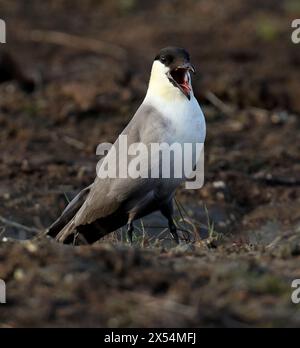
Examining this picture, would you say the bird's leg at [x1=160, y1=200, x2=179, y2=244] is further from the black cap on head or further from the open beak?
the black cap on head

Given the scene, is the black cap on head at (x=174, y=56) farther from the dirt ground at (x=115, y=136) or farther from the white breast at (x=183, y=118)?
the dirt ground at (x=115, y=136)

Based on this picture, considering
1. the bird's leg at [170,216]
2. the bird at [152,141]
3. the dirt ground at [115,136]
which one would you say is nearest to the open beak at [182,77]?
the bird at [152,141]

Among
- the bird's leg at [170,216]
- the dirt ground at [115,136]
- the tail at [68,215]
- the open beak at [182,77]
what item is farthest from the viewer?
the tail at [68,215]

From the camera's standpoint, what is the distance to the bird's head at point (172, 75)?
658 centimetres

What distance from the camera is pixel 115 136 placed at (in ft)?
34.9

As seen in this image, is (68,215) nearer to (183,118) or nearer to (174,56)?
(183,118)

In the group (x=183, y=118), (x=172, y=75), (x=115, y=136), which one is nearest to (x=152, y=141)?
(x=183, y=118)

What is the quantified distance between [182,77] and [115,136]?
155 inches

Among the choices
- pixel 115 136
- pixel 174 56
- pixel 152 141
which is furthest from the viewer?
pixel 115 136

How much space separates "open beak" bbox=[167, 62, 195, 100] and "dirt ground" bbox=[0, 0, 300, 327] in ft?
3.13

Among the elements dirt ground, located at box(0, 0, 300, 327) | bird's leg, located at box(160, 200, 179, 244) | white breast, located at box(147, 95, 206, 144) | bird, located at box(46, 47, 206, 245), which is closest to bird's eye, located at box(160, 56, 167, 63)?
bird, located at box(46, 47, 206, 245)

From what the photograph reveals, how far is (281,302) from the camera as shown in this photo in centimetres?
459

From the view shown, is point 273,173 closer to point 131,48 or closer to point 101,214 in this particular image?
point 101,214

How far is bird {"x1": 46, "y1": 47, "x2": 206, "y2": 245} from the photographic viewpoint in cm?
640
